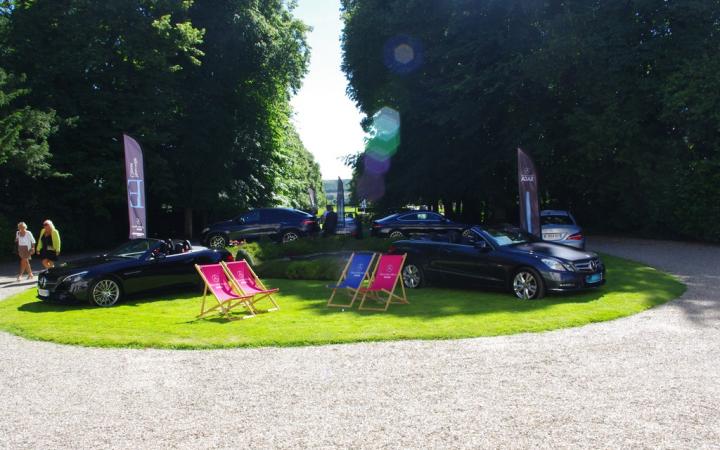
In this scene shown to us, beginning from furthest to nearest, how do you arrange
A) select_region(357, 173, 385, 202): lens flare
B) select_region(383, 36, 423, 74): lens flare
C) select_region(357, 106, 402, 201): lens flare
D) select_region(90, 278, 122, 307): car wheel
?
select_region(357, 173, 385, 202): lens flare
select_region(357, 106, 402, 201): lens flare
select_region(383, 36, 423, 74): lens flare
select_region(90, 278, 122, 307): car wheel

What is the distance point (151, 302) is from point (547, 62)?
1968cm

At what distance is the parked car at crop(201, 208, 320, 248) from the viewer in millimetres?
23812

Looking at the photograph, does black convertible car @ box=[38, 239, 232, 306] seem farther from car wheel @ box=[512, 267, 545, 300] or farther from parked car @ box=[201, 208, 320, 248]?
parked car @ box=[201, 208, 320, 248]

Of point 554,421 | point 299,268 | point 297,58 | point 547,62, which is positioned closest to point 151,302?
point 299,268

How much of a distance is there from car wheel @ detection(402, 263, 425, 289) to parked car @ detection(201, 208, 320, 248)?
1124 centimetres

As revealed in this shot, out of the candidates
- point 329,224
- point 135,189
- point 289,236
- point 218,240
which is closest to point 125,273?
point 135,189

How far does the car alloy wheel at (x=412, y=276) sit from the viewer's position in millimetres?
13023

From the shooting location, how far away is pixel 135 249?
12.5m

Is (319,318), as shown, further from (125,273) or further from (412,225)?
(412,225)

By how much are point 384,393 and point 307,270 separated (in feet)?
32.5

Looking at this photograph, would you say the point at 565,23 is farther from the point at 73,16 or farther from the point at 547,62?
the point at 73,16

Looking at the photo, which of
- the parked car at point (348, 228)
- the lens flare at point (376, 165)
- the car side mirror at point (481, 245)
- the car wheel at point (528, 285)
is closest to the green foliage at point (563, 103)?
the lens flare at point (376, 165)

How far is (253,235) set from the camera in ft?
78.0

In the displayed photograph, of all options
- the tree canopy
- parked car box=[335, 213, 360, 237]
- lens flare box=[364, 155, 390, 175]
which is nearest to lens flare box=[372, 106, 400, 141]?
lens flare box=[364, 155, 390, 175]
